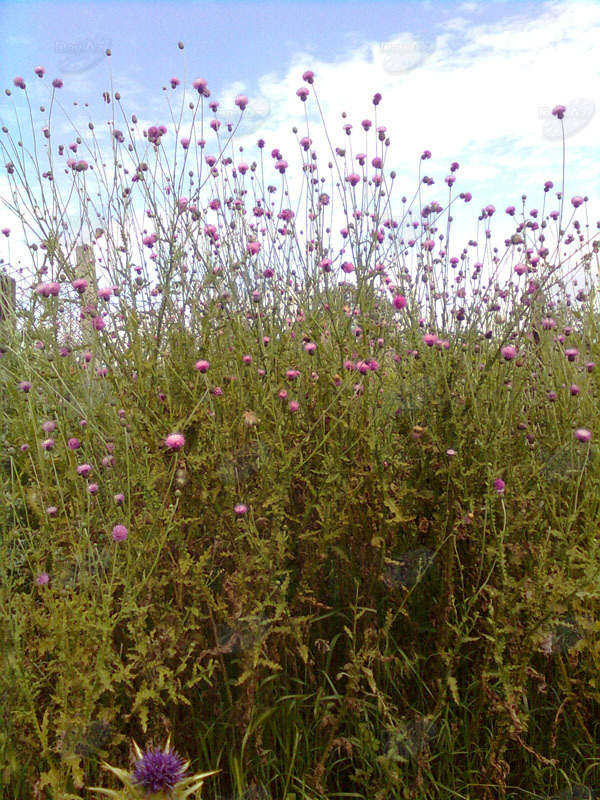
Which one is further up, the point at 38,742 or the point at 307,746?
the point at 38,742

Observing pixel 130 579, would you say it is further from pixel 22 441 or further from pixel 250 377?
pixel 22 441

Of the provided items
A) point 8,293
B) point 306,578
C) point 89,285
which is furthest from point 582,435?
point 8,293

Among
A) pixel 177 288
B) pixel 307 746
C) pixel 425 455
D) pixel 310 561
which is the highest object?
pixel 177 288

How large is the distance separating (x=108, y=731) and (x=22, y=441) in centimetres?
150

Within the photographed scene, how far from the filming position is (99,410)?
232 centimetres

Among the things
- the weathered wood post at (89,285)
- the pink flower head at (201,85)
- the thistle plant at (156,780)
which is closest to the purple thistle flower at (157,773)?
the thistle plant at (156,780)

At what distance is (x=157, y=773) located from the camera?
1.37 metres

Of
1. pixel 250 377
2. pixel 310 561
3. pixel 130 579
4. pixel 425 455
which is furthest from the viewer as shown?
pixel 250 377

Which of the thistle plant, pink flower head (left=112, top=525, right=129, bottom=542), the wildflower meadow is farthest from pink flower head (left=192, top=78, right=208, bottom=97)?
the thistle plant

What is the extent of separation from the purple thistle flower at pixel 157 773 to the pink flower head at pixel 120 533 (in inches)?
22.2

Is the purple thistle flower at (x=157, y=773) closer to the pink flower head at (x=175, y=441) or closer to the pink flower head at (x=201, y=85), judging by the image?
the pink flower head at (x=175, y=441)

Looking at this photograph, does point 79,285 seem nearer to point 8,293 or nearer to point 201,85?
point 8,293

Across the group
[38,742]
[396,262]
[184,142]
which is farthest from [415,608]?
[184,142]

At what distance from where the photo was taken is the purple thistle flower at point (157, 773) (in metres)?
1.36
